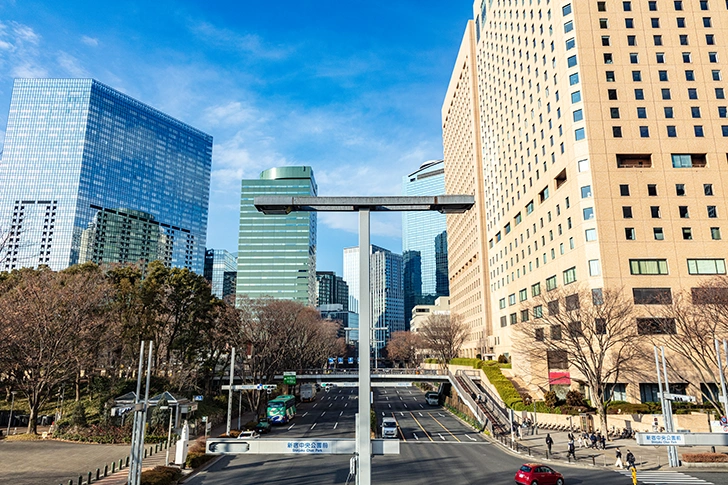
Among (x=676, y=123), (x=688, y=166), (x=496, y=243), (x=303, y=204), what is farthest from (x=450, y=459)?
(x=496, y=243)

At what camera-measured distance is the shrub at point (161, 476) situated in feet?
87.5

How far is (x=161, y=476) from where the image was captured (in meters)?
27.5

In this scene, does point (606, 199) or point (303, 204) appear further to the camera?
point (606, 199)

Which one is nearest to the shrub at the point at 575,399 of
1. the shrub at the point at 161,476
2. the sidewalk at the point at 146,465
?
the sidewalk at the point at 146,465

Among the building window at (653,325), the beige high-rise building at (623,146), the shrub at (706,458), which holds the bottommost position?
the shrub at (706,458)

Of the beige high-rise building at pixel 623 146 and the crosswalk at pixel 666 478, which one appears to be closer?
the crosswalk at pixel 666 478

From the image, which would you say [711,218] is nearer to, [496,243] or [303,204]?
[496,243]

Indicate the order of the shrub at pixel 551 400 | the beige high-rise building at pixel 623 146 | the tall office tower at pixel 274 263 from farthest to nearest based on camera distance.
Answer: the tall office tower at pixel 274 263 < the shrub at pixel 551 400 < the beige high-rise building at pixel 623 146

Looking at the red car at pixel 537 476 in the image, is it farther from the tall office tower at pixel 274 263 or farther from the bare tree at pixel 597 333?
the tall office tower at pixel 274 263

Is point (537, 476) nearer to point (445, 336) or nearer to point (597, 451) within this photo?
point (597, 451)

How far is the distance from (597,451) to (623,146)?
3264 cm

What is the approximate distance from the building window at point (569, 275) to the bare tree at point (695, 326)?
861 centimetres

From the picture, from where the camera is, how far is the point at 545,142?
61250 millimetres

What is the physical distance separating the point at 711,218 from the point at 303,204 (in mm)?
53823
